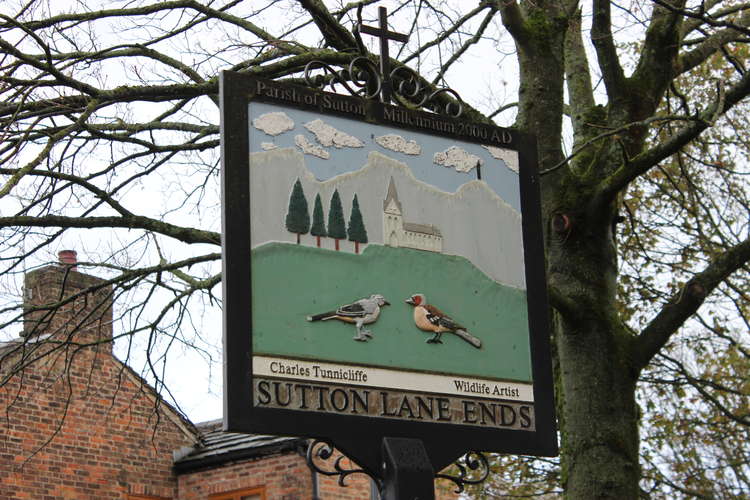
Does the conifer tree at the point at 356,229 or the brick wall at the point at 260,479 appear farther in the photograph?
the brick wall at the point at 260,479

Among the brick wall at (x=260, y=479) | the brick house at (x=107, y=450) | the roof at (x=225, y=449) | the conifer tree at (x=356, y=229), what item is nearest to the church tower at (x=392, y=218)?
the conifer tree at (x=356, y=229)

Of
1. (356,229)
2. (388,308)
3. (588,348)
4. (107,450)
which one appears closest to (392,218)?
(356,229)

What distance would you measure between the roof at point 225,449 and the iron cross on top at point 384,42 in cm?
1352

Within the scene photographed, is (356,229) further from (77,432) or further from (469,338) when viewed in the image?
(77,432)

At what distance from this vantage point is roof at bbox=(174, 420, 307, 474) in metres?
21.6

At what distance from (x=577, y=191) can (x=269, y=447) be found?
11.7 m

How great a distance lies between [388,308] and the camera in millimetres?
6609

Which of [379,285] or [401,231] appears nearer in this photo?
[379,285]

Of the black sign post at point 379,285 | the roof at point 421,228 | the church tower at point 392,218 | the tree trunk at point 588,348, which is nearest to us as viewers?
the black sign post at point 379,285

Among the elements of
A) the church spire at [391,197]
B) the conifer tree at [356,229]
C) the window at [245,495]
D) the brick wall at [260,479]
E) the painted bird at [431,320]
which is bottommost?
the painted bird at [431,320]

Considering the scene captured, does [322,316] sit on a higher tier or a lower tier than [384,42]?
lower

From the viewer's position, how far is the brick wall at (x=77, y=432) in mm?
21781

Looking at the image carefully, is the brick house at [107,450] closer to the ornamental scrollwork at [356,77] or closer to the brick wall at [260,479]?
the brick wall at [260,479]

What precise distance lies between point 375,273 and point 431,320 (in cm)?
39
